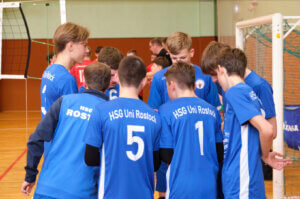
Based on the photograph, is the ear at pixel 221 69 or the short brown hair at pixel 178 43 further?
the short brown hair at pixel 178 43

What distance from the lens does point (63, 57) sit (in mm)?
2879

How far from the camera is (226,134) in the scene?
249cm

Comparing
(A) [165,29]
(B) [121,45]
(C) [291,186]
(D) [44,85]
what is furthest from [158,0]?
(D) [44,85]

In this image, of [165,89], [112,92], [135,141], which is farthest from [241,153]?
[112,92]

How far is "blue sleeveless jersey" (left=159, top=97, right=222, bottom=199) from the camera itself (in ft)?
→ 8.00

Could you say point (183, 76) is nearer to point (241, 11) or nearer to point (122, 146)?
point (122, 146)

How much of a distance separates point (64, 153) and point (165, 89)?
1.31 metres

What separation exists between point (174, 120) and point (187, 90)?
25 cm

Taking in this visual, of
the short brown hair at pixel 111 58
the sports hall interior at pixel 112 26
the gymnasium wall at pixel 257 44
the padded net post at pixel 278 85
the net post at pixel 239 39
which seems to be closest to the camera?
the short brown hair at pixel 111 58

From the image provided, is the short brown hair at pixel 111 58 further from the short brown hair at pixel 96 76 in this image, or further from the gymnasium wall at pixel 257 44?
the gymnasium wall at pixel 257 44

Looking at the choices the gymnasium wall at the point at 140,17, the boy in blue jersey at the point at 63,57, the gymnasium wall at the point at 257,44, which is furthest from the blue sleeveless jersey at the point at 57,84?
the gymnasium wall at the point at 140,17

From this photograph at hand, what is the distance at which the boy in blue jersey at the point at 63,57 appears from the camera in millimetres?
2764

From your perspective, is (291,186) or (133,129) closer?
(133,129)

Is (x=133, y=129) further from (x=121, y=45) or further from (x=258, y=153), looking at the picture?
(x=121, y=45)
